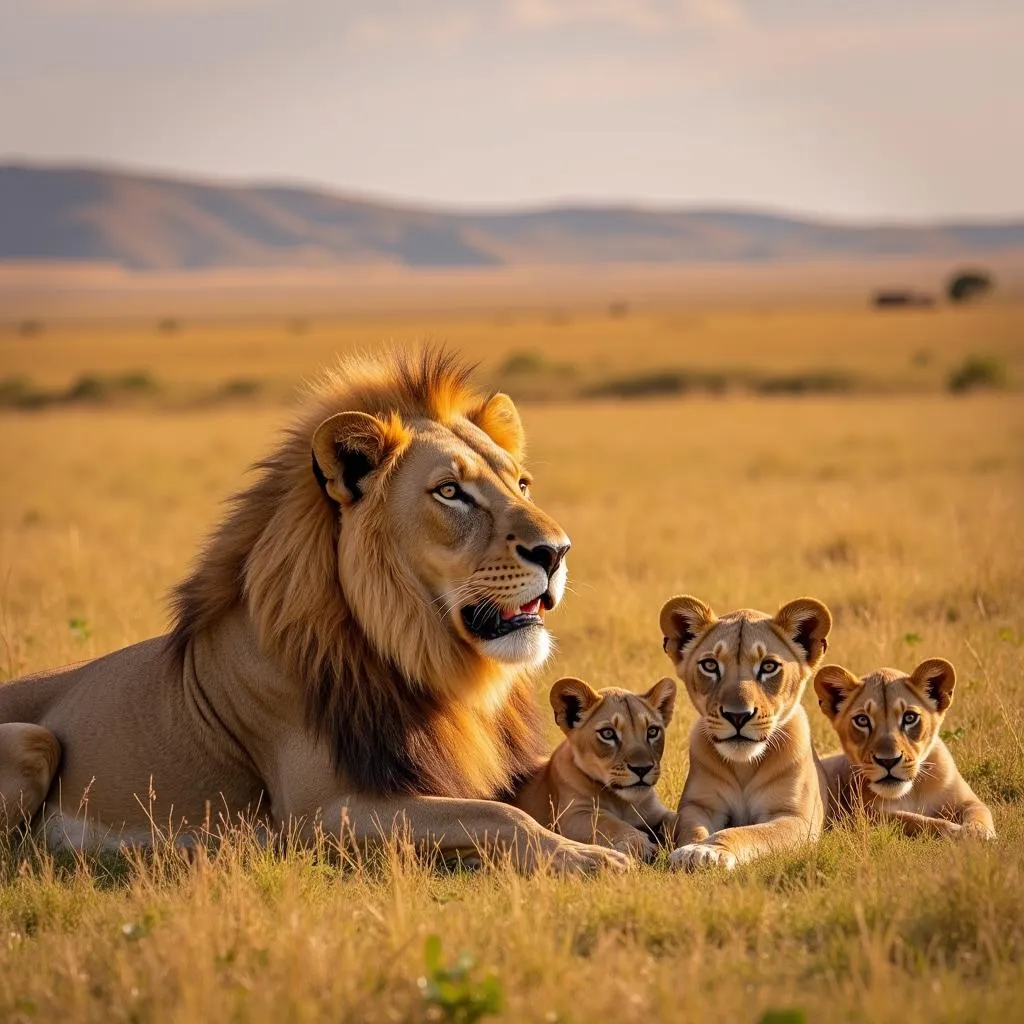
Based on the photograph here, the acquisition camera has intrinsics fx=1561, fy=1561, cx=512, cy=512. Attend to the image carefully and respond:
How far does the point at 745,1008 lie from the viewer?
375cm

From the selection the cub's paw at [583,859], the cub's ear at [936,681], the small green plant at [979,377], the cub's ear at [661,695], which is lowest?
the cub's paw at [583,859]

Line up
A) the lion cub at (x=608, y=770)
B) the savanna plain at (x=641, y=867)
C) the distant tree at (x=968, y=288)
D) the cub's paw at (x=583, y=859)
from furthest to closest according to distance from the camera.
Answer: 1. the distant tree at (x=968, y=288)
2. the lion cub at (x=608, y=770)
3. the cub's paw at (x=583, y=859)
4. the savanna plain at (x=641, y=867)

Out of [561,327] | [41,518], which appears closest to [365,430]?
[41,518]

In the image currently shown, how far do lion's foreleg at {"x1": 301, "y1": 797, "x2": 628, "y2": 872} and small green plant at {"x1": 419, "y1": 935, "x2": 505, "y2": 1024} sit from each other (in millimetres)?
1212

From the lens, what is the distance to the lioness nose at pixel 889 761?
5543 mm

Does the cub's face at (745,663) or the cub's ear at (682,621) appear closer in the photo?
the cub's face at (745,663)

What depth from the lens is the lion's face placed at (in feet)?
17.1

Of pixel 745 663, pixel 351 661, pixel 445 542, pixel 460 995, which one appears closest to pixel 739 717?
pixel 745 663

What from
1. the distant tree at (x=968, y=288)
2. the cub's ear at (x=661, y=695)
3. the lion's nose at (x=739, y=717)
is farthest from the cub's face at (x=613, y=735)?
the distant tree at (x=968, y=288)

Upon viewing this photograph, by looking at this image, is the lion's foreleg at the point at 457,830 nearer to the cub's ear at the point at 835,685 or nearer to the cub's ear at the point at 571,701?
the cub's ear at the point at 571,701

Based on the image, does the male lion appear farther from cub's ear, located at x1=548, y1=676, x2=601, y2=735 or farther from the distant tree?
the distant tree

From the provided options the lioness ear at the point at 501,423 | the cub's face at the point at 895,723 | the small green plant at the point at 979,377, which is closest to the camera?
the cub's face at the point at 895,723

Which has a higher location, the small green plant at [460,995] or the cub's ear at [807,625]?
the cub's ear at [807,625]

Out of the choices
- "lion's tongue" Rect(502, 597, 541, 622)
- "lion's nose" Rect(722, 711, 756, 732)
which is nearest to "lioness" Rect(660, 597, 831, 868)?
"lion's nose" Rect(722, 711, 756, 732)
